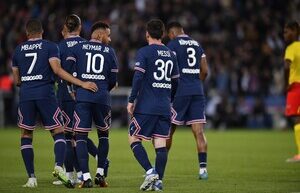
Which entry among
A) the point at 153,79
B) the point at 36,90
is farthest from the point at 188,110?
the point at 36,90

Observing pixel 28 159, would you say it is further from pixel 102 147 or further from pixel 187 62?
pixel 187 62

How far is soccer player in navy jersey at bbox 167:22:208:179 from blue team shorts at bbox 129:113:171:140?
2.24 metres

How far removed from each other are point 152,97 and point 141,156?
2.93 feet

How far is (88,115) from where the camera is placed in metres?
12.9

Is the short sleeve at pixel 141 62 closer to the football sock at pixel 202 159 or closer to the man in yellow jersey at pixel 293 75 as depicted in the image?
the football sock at pixel 202 159

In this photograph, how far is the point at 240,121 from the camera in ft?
102

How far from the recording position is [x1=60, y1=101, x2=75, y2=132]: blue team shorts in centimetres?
1370

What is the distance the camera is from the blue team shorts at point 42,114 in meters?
13.1

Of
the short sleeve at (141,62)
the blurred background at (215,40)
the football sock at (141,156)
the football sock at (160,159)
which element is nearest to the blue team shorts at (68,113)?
the football sock at (141,156)

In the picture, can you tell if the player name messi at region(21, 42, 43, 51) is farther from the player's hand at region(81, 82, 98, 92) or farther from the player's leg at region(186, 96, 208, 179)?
the player's leg at region(186, 96, 208, 179)

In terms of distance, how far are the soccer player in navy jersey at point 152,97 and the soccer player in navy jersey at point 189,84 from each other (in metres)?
2.10

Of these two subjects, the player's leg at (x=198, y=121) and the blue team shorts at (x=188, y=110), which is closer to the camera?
the player's leg at (x=198, y=121)

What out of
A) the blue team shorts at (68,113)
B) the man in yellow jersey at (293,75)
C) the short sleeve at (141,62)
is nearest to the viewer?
the short sleeve at (141,62)

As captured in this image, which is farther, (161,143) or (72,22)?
(72,22)
